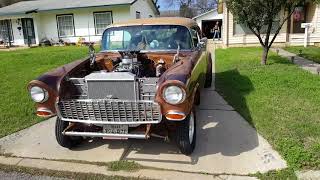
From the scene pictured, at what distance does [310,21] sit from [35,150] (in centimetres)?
1632

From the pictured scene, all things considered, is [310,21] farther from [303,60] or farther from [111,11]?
[111,11]

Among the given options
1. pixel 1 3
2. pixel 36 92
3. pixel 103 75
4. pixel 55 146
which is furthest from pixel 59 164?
pixel 1 3

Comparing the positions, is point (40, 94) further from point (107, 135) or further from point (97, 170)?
point (97, 170)

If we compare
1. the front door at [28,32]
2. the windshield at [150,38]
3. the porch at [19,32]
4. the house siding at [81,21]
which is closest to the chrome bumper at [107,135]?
the windshield at [150,38]

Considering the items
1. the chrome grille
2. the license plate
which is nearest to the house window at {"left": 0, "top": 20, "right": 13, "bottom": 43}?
the chrome grille

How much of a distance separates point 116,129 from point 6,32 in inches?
996

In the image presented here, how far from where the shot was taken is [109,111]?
3.81m

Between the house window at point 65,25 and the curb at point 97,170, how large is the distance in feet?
67.4

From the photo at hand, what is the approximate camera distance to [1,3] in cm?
4706

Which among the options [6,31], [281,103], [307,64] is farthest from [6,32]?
[281,103]

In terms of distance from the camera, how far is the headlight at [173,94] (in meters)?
3.57

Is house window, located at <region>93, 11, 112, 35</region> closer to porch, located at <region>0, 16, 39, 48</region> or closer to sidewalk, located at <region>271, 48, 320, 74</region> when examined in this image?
porch, located at <region>0, 16, 39, 48</region>

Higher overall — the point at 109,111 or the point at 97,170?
the point at 109,111

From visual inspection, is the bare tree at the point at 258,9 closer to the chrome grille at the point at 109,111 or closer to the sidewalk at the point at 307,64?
the sidewalk at the point at 307,64
